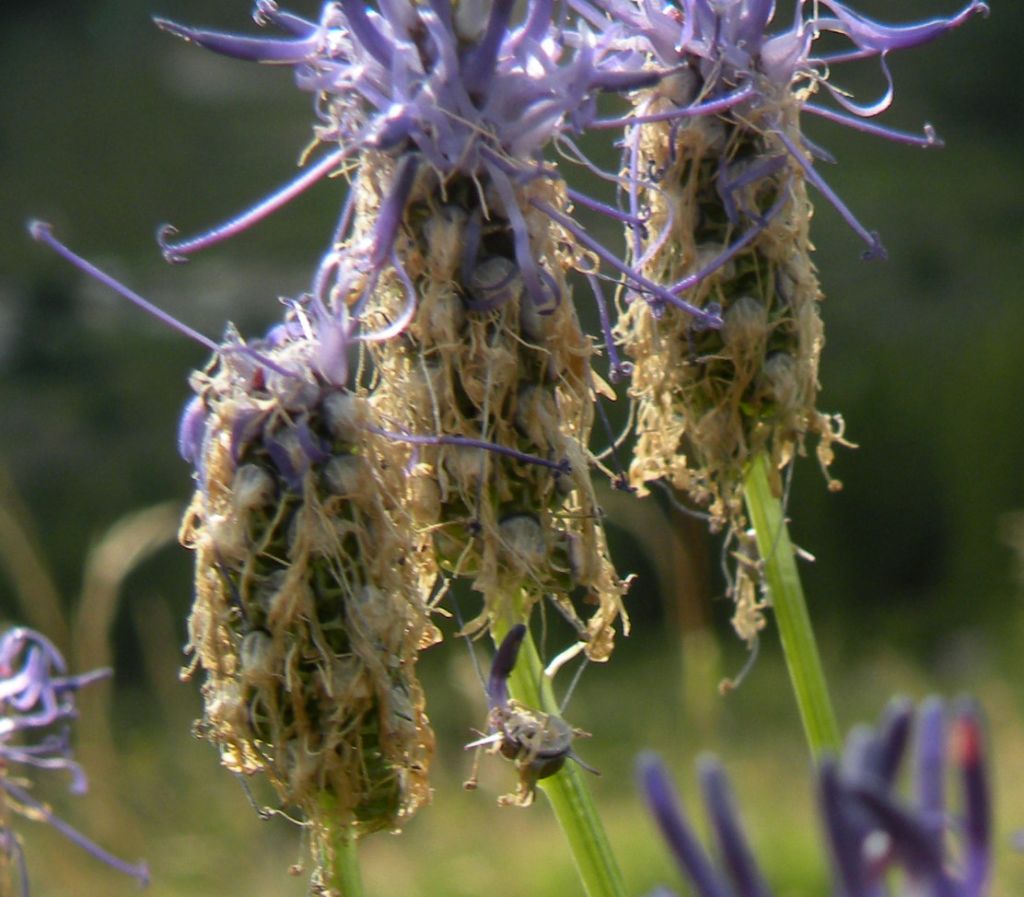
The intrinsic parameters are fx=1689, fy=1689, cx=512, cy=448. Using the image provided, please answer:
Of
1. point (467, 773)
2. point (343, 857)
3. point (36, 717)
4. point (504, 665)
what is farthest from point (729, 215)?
point (467, 773)

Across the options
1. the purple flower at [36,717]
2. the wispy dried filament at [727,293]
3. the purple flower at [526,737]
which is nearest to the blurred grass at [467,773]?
the purple flower at [36,717]

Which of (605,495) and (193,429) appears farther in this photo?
(605,495)

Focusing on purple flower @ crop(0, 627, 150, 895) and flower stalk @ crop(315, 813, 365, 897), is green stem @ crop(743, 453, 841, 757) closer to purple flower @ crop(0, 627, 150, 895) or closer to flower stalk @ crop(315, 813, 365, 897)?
flower stalk @ crop(315, 813, 365, 897)

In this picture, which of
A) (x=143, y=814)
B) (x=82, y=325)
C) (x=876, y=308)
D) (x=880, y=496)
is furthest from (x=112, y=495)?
(x=876, y=308)

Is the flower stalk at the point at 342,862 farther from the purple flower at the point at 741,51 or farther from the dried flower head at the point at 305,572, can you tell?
the purple flower at the point at 741,51

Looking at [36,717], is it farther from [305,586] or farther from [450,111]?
[450,111]

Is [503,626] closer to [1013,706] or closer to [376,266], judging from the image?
[376,266]

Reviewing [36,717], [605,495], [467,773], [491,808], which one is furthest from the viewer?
[467,773]
